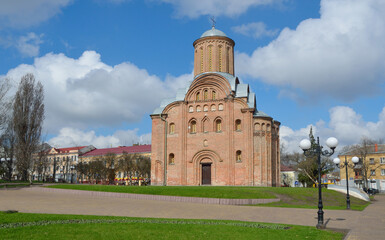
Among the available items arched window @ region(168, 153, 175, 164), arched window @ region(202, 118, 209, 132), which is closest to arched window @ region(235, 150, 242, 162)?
arched window @ region(202, 118, 209, 132)

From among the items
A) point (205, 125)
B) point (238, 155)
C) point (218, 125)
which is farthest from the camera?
point (205, 125)

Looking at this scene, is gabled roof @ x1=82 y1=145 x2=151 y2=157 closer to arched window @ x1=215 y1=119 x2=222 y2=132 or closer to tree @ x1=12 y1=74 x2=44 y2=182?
tree @ x1=12 y1=74 x2=44 y2=182

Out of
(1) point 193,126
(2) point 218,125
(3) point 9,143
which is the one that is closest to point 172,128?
(1) point 193,126

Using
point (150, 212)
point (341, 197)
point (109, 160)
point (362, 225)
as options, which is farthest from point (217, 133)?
point (109, 160)

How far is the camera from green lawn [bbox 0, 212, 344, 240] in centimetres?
890

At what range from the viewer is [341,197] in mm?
25875

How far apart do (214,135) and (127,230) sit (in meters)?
26.8

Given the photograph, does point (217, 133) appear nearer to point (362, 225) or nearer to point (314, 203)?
point (314, 203)

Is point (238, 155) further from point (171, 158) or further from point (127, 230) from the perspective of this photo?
point (127, 230)

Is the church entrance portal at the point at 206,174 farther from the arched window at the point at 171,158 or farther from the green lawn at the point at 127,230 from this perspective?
the green lawn at the point at 127,230

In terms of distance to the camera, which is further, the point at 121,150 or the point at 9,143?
the point at 121,150

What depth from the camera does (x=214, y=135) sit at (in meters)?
36.1

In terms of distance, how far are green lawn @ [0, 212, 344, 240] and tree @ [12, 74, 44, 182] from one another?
31.0 metres

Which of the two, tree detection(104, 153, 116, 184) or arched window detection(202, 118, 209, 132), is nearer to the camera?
arched window detection(202, 118, 209, 132)
